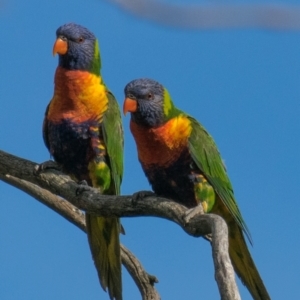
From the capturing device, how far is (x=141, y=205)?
4.48 m

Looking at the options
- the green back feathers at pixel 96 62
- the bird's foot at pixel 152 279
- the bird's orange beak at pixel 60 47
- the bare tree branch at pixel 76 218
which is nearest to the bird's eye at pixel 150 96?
the green back feathers at pixel 96 62

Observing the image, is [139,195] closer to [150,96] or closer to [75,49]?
[150,96]

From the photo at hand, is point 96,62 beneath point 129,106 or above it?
above

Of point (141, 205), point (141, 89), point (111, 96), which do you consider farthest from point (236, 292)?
point (111, 96)

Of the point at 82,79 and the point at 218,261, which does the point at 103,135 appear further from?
the point at 218,261

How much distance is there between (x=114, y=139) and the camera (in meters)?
5.44

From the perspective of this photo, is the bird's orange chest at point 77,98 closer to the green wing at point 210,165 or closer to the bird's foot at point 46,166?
the bird's foot at point 46,166

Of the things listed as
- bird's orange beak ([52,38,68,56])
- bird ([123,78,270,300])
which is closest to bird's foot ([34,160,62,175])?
bird ([123,78,270,300])

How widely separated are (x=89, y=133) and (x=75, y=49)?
0.62m

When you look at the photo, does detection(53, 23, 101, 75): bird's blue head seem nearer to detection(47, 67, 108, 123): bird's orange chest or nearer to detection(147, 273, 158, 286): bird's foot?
detection(47, 67, 108, 123): bird's orange chest

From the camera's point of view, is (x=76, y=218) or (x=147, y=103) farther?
(x=76, y=218)

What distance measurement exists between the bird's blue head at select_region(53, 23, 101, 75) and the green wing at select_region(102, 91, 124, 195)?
302mm

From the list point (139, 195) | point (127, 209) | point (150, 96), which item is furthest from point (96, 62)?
point (127, 209)

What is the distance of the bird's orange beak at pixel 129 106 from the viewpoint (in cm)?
505
